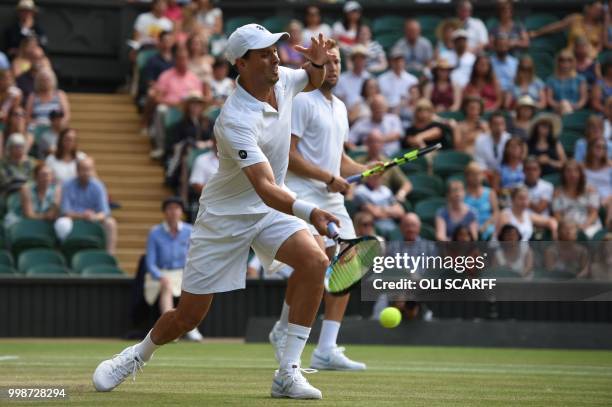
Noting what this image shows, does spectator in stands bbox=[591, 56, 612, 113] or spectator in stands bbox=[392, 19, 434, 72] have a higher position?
spectator in stands bbox=[392, 19, 434, 72]

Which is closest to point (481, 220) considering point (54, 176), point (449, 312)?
point (449, 312)

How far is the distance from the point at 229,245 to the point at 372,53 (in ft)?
38.7

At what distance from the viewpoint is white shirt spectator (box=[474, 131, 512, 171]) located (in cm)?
1600

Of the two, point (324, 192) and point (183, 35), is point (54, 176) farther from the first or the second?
point (324, 192)

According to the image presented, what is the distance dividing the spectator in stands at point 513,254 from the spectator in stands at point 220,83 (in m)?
5.26

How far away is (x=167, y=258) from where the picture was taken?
14.1 m

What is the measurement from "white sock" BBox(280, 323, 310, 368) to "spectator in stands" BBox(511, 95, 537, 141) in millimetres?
10176

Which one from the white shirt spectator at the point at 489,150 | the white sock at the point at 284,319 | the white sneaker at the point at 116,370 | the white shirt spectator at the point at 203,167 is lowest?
the white sock at the point at 284,319

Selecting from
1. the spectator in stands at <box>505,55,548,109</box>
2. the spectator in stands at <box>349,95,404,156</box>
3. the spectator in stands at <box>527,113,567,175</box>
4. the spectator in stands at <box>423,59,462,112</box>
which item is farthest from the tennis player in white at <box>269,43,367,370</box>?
the spectator in stands at <box>505,55,548,109</box>

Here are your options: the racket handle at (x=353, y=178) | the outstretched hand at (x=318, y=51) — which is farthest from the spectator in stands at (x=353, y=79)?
the outstretched hand at (x=318, y=51)

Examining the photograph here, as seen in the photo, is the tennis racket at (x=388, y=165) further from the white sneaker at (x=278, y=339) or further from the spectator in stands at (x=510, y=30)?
the spectator in stands at (x=510, y=30)

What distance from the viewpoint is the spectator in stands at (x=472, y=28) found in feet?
62.2

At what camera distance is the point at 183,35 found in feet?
60.2

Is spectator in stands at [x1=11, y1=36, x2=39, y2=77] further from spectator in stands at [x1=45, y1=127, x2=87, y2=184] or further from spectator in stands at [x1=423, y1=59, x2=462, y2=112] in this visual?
spectator in stands at [x1=423, y1=59, x2=462, y2=112]
